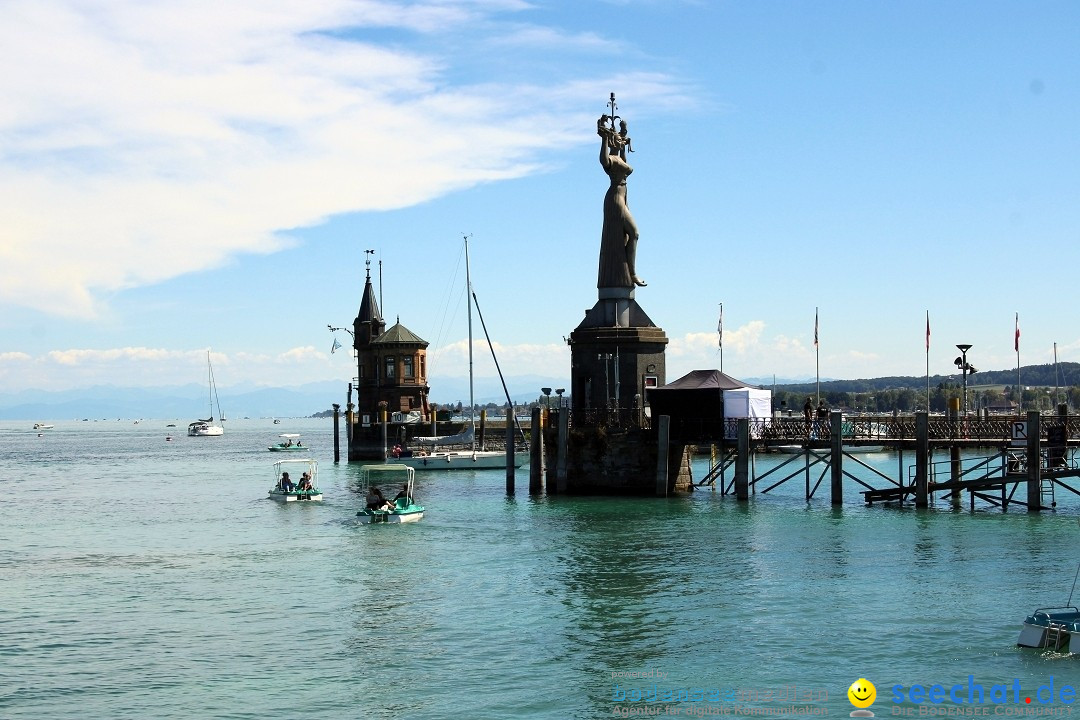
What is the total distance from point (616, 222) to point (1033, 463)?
22341mm

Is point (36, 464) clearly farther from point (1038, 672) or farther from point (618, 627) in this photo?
point (1038, 672)

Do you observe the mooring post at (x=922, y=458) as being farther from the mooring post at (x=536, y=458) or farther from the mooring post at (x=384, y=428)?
the mooring post at (x=384, y=428)

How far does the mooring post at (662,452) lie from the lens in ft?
179

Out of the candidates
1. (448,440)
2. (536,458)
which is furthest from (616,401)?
(448,440)

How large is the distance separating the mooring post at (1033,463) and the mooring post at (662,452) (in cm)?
1505

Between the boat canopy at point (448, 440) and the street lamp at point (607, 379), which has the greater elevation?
the street lamp at point (607, 379)

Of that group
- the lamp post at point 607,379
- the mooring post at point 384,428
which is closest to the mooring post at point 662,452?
the lamp post at point 607,379

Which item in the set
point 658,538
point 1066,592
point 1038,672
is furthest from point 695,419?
point 1038,672

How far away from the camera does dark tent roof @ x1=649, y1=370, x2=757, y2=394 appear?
56.3 metres

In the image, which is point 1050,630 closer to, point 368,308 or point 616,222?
point 616,222

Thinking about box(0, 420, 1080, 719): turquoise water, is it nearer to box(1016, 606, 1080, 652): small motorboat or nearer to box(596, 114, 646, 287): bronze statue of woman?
box(1016, 606, 1080, 652): small motorboat

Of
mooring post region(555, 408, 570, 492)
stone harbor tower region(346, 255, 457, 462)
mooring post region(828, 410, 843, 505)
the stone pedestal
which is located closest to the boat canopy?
stone harbor tower region(346, 255, 457, 462)

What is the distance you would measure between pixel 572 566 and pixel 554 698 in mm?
14690

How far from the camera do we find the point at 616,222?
2360 inches
